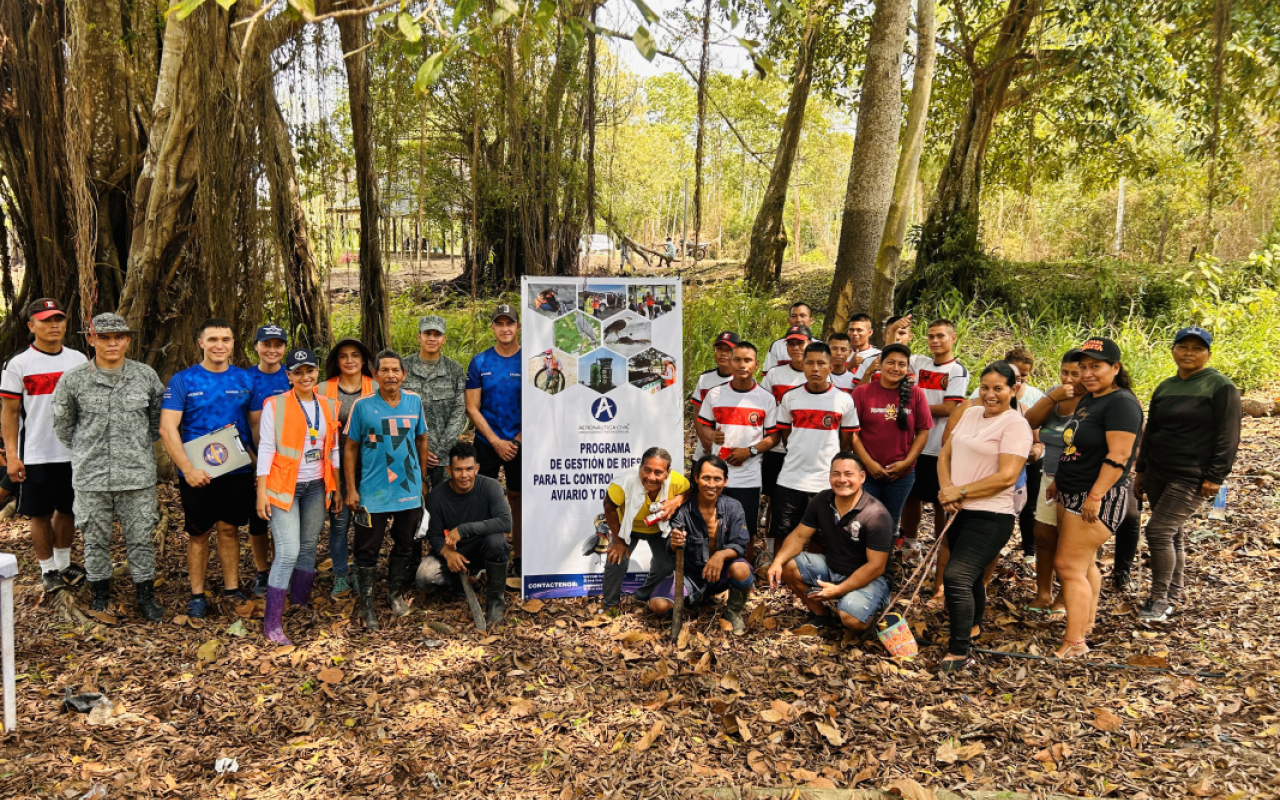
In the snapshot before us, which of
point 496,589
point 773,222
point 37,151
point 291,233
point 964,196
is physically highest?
point 964,196

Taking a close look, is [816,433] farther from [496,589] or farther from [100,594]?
[100,594]

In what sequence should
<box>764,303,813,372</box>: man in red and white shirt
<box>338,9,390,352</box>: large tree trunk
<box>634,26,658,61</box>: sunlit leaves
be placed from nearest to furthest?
<box>634,26,658,61</box>: sunlit leaves → <box>764,303,813,372</box>: man in red and white shirt → <box>338,9,390,352</box>: large tree trunk

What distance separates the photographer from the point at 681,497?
4754mm

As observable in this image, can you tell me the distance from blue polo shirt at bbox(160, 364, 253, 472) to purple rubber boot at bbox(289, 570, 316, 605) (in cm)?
91

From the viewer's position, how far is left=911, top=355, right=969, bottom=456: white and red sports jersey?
523 cm

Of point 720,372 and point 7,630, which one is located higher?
point 720,372

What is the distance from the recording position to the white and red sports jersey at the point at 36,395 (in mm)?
4555

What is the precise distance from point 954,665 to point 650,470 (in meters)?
1.89

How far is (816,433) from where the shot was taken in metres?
4.91

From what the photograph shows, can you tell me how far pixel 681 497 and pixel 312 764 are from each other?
2329 mm

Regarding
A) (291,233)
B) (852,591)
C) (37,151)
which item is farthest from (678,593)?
(37,151)

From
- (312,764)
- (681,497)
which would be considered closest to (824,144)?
(681,497)

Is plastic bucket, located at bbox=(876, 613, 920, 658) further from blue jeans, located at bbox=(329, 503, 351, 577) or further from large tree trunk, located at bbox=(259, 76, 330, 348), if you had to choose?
large tree trunk, located at bbox=(259, 76, 330, 348)

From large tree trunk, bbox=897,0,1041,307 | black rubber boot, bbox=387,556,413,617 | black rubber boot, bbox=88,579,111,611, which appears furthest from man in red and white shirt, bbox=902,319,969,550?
large tree trunk, bbox=897,0,1041,307
